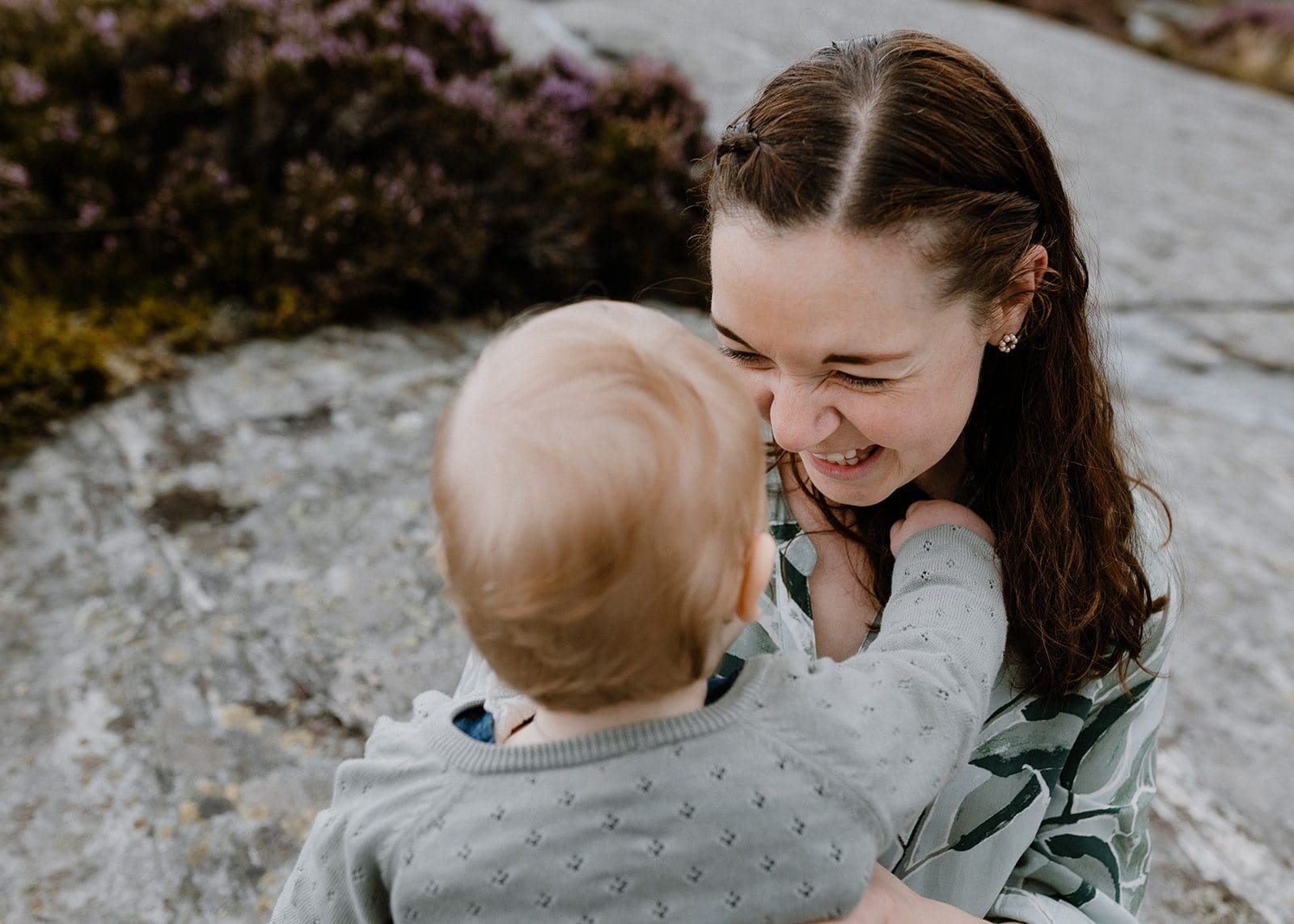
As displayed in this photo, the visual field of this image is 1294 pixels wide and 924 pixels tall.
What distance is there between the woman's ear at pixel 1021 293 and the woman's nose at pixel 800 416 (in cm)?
30

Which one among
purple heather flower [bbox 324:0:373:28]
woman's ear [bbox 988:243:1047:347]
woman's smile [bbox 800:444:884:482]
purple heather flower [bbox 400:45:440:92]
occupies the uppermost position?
woman's ear [bbox 988:243:1047:347]

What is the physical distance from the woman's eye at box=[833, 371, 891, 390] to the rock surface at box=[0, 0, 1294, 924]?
611 millimetres

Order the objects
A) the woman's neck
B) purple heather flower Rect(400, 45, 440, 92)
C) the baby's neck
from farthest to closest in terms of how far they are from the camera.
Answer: purple heather flower Rect(400, 45, 440, 92) < the woman's neck < the baby's neck

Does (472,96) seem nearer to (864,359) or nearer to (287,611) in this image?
(287,611)

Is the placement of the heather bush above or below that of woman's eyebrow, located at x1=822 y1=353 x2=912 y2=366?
below

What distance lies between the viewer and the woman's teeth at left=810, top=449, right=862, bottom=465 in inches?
56.7

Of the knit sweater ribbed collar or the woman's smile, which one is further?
the woman's smile

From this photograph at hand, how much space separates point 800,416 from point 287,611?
1.70 metres

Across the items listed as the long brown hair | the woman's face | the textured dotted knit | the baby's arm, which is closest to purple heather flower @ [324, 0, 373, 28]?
the long brown hair

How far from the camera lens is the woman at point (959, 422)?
4.22 ft

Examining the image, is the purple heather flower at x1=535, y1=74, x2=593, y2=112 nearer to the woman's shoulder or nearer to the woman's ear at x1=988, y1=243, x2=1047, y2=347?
the woman's ear at x1=988, y1=243, x2=1047, y2=347

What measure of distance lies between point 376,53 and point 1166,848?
414 cm

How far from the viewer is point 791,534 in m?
1.59

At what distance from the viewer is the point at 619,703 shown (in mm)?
1063
